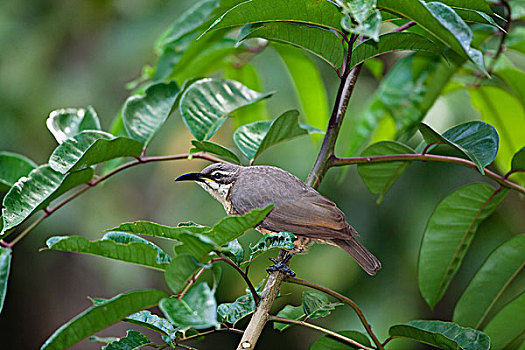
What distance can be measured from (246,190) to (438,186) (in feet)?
7.02

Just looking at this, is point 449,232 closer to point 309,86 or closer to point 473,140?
point 473,140

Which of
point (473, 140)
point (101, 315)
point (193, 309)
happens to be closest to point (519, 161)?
point (473, 140)

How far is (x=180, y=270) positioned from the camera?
1.03m

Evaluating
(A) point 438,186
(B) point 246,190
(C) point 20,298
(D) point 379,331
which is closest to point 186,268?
(B) point 246,190

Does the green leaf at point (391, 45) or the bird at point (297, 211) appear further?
the bird at point (297, 211)

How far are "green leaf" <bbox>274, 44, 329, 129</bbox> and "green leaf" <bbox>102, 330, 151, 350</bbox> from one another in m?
1.37

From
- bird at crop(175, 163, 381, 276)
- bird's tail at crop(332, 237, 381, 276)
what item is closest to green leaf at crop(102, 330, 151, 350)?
bird at crop(175, 163, 381, 276)

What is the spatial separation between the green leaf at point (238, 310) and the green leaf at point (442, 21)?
677mm

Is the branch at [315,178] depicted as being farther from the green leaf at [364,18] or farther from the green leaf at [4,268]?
the green leaf at [4,268]

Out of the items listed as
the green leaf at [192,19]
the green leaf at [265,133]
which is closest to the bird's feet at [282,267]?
the green leaf at [265,133]

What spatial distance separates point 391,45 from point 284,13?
0.85ft

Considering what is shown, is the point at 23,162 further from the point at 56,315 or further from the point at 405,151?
the point at 56,315

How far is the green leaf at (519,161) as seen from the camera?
1503 mm

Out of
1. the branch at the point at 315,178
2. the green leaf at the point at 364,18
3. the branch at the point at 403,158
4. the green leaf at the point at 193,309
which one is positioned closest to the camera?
the green leaf at the point at 193,309
